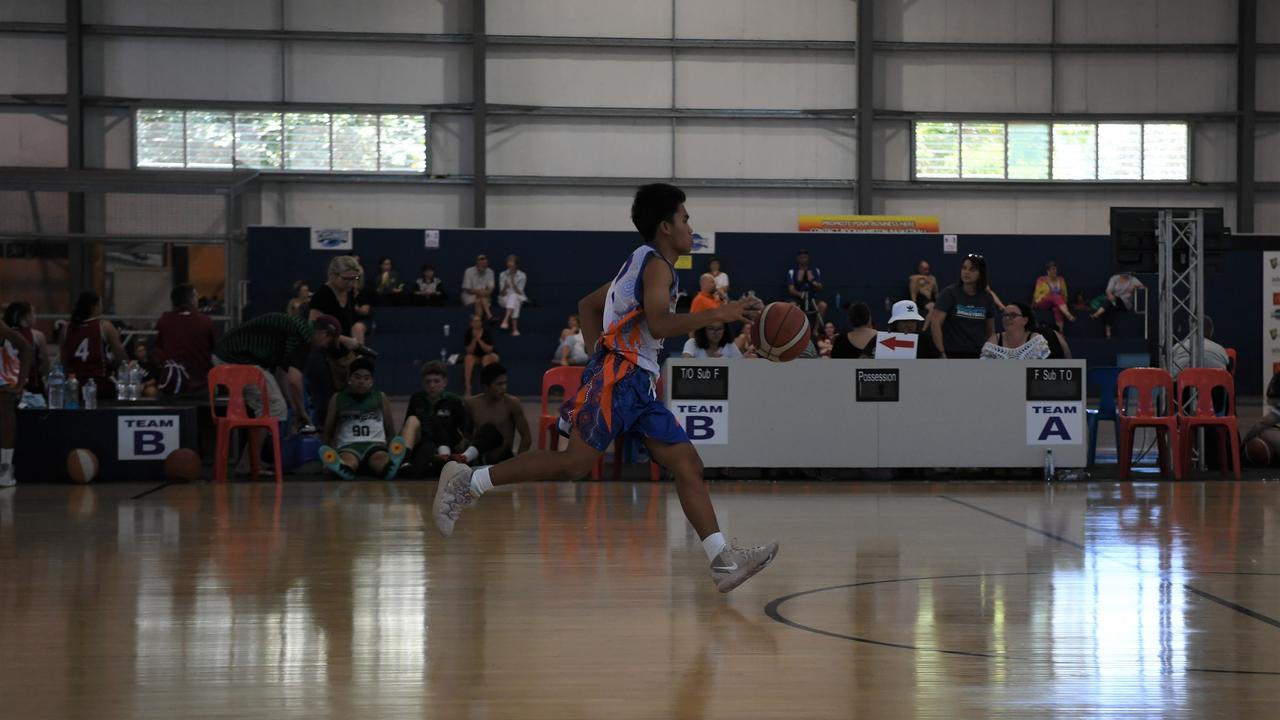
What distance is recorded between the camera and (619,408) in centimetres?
540

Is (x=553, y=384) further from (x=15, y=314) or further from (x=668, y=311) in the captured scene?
(x=668, y=311)

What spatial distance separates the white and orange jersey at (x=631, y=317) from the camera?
5.38 m

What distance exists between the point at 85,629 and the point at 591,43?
21022mm

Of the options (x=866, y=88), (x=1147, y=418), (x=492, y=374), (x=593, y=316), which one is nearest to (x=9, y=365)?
(x=492, y=374)

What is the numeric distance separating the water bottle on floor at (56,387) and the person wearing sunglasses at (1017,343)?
24.0ft

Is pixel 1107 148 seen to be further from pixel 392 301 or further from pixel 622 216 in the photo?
pixel 392 301

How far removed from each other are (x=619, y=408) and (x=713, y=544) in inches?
25.5

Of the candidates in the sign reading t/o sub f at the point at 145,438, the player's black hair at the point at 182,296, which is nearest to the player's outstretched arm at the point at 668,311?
the sign reading t/o sub f at the point at 145,438

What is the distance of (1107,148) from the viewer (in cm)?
2523

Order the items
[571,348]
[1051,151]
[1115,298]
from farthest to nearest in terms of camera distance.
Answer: [1051,151] < [1115,298] < [571,348]

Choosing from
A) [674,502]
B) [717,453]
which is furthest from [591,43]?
[674,502]

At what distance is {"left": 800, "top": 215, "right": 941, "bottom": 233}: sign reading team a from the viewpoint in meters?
24.4

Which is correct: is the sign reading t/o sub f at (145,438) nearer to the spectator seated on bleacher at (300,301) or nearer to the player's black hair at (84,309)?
the player's black hair at (84,309)

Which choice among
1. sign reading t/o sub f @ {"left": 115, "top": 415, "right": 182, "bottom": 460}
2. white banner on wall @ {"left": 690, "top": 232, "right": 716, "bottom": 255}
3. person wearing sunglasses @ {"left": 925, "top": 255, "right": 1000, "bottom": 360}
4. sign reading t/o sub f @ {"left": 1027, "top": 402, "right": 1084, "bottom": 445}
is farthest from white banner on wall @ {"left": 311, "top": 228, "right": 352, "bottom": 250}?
sign reading t/o sub f @ {"left": 1027, "top": 402, "right": 1084, "bottom": 445}
